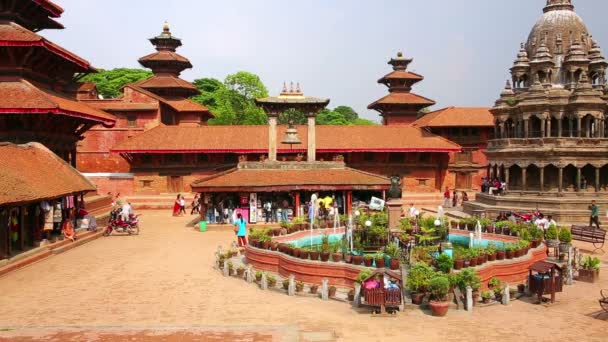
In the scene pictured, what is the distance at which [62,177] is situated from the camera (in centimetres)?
2203

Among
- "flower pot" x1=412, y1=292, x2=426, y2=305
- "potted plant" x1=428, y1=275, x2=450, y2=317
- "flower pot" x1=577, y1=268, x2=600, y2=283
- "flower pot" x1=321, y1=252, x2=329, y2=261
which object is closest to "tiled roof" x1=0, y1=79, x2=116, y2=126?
"flower pot" x1=321, y1=252, x2=329, y2=261

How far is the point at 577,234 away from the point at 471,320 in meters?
12.1

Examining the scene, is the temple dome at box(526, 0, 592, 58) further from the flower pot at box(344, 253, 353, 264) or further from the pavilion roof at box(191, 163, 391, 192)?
the flower pot at box(344, 253, 353, 264)

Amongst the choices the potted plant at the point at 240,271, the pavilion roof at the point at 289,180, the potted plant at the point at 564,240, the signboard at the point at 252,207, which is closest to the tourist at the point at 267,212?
the signboard at the point at 252,207

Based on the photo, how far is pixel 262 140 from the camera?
39469 mm

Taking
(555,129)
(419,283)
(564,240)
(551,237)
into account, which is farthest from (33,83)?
(555,129)

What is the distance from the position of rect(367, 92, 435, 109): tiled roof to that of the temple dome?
14434mm

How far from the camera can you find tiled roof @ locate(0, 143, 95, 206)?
16953 millimetres

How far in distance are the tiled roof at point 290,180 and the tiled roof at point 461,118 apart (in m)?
17.2

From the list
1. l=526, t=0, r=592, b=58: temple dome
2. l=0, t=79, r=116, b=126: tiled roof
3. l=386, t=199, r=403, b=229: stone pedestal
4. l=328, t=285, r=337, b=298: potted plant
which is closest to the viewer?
l=328, t=285, r=337, b=298: potted plant

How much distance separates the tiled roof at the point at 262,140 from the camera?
37781mm

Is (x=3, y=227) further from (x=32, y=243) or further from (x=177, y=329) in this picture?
(x=177, y=329)

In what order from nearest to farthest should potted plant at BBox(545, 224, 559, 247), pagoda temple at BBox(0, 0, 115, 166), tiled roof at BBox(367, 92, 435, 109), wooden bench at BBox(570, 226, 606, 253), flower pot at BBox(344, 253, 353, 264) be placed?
flower pot at BBox(344, 253, 353, 264) < potted plant at BBox(545, 224, 559, 247) < wooden bench at BBox(570, 226, 606, 253) < pagoda temple at BBox(0, 0, 115, 166) < tiled roof at BBox(367, 92, 435, 109)

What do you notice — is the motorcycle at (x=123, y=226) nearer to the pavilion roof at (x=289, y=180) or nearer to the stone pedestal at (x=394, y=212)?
the pavilion roof at (x=289, y=180)
